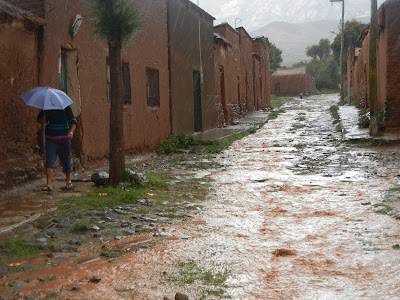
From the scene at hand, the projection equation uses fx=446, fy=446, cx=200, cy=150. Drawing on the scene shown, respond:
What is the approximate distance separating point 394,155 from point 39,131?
8.11 metres

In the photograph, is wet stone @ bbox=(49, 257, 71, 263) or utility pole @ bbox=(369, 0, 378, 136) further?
utility pole @ bbox=(369, 0, 378, 136)

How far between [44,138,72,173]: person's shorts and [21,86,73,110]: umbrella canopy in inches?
24.6

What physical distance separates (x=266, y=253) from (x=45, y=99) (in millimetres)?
4140

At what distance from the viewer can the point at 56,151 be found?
715cm

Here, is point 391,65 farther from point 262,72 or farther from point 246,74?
point 262,72

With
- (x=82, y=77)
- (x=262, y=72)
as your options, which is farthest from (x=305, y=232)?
(x=262, y=72)

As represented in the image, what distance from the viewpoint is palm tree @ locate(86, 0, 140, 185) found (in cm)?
699

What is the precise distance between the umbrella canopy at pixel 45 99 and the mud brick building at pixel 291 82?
54.1 m

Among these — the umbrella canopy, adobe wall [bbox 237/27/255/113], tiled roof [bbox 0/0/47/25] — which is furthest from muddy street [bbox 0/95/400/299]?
adobe wall [bbox 237/27/255/113]

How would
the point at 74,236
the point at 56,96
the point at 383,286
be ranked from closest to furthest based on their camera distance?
the point at 383,286
the point at 74,236
the point at 56,96

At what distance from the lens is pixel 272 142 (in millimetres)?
15211

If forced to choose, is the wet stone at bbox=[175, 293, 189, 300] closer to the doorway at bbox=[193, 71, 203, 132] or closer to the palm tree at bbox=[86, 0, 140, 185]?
the palm tree at bbox=[86, 0, 140, 185]

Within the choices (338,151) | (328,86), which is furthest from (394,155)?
(328,86)

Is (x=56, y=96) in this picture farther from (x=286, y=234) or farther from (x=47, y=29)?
(x=286, y=234)
